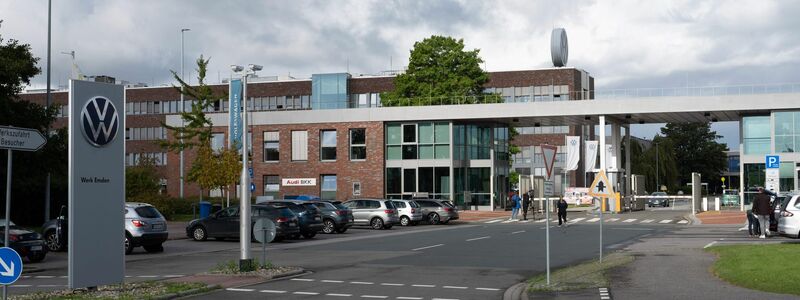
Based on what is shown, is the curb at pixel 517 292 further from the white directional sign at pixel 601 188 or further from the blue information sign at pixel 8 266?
the blue information sign at pixel 8 266

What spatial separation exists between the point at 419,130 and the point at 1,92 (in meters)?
32.8

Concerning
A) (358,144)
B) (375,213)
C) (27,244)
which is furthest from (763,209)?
(358,144)

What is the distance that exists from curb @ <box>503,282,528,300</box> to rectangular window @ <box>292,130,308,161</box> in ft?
158

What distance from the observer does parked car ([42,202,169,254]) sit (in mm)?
25953

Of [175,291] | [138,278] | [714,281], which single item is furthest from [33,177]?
[714,281]

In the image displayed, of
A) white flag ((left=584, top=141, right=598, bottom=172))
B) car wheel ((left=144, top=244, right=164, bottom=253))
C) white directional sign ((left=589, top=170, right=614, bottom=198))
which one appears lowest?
car wheel ((left=144, top=244, right=164, bottom=253))

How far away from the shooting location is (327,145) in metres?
63.3

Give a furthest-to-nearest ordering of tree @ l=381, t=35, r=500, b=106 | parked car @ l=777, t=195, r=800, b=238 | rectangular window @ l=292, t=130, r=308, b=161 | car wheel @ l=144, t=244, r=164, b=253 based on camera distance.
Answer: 1. tree @ l=381, t=35, r=500, b=106
2. rectangular window @ l=292, t=130, r=308, b=161
3. car wheel @ l=144, t=244, r=164, b=253
4. parked car @ l=777, t=195, r=800, b=238

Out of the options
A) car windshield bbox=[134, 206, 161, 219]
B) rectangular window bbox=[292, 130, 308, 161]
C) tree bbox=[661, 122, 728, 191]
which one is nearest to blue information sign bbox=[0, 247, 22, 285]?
car windshield bbox=[134, 206, 161, 219]

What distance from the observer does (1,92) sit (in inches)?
1319

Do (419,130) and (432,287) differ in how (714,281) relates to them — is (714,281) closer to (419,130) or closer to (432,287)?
(432,287)

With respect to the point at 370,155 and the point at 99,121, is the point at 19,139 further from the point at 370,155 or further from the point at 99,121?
the point at 370,155

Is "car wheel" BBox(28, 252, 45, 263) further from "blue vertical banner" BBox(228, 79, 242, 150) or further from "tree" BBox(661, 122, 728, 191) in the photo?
"tree" BBox(661, 122, 728, 191)

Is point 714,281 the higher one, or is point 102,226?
point 102,226
